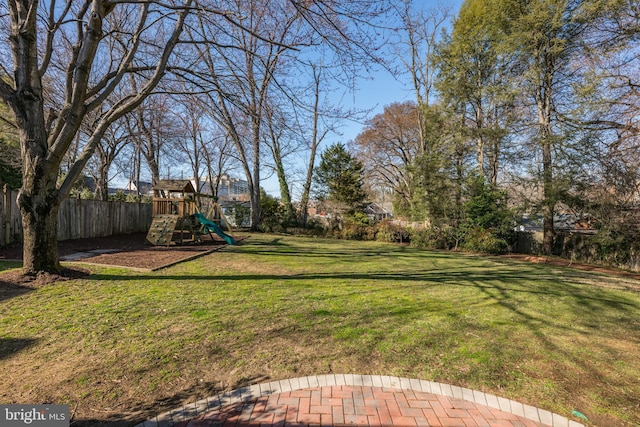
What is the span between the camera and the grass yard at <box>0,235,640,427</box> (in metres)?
2.42

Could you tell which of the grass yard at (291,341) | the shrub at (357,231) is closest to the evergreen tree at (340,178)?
the shrub at (357,231)

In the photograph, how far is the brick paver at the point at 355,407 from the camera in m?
2.10

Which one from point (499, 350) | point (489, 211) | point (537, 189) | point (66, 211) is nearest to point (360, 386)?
point (499, 350)

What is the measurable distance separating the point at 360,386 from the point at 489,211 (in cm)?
1430

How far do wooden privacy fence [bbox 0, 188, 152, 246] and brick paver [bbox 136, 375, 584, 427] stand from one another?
9410mm

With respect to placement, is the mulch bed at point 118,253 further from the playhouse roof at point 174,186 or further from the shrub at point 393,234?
the shrub at point 393,234

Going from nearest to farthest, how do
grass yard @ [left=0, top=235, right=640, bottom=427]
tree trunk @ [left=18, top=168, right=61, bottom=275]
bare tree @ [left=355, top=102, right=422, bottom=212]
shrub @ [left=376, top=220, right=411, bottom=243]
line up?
grass yard @ [left=0, top=235, right=640, bottom=427], tree trunk @ [left=18, top=168, right=61, bottom=275], shrub @ [left=376, top=220, right=411, bottom=243], bare tree @ [left=355, top=102, right=422, bottom=212]

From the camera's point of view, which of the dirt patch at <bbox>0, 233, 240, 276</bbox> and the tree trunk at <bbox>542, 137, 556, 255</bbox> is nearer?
the dirt patch at <bbox>0, 233, 240, 276</bbox>

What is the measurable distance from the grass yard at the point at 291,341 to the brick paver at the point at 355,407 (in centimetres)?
14

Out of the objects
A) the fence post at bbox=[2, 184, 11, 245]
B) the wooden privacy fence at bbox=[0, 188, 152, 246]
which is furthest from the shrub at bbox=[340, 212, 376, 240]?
the fence post at bbox=[2, 184, 11, 245]

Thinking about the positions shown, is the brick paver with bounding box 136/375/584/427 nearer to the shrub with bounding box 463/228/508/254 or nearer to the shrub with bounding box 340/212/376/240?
the shrub with bounding box 463/228/508/254

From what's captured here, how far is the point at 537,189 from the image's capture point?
13.9m

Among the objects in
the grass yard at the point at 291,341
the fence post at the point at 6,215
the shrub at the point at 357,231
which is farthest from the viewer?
the shrub at the point at 357,231

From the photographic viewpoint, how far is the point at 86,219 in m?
10.8
